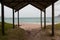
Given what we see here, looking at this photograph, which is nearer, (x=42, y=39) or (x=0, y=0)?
(x=42, y=39)

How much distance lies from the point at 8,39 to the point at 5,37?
1.69 feet

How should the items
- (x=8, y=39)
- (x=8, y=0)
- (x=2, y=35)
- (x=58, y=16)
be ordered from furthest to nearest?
(x=58, y=16)
(x=8, y=0)
(x=2, y=35)
(x=8, y=39)

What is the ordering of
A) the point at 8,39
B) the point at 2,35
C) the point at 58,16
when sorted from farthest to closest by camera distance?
the point at 58,16 < the point at 2,35 < the point at 8,39

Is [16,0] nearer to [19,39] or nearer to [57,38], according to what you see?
[19,39]

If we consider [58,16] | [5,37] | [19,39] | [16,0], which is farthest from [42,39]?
[58,16]

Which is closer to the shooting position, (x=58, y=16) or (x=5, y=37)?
(x=5, y=37)

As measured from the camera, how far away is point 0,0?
Result: 14109mm

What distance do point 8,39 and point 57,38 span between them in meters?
3.37

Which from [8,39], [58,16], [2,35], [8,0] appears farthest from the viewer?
[58,16]

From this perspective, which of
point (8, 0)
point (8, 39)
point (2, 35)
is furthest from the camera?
point (8, 0)

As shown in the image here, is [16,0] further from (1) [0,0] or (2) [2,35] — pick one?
(2) [2,35]

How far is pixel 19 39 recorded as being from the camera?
1316 centimetres

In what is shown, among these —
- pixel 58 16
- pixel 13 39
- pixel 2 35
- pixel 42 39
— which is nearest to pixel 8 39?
pixel 13 39

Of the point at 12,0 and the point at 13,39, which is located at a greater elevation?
the point at 12,0
